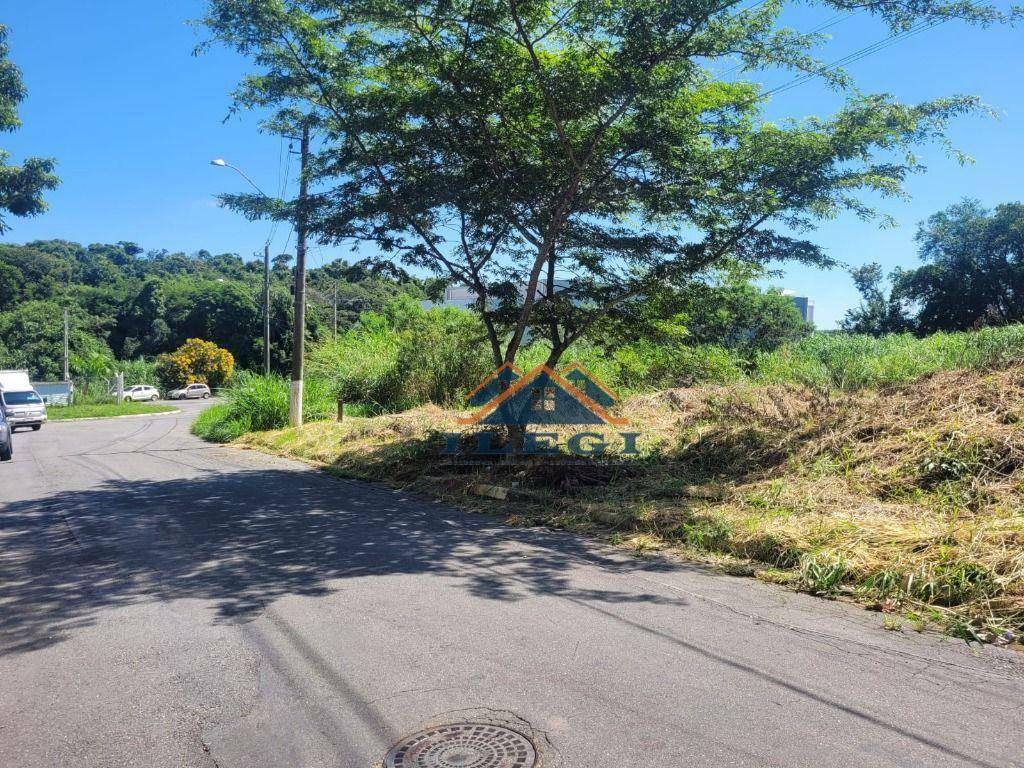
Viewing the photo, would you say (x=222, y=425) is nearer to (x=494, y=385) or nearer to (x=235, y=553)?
(x=494, y=385)

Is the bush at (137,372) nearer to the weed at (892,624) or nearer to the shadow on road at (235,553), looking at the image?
the shadow on road at (235,553)

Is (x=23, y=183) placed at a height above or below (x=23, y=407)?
above

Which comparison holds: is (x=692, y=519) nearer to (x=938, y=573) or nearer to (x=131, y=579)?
A: (x=938, y=573)

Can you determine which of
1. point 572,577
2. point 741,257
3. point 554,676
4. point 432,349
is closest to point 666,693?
point 554,676

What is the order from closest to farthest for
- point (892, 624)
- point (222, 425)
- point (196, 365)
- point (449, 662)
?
point (449, 662), point (892, 624), point (222, 425), point (196, 365)

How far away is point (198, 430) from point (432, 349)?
8.37 metres

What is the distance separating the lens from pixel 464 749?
3.10 metres

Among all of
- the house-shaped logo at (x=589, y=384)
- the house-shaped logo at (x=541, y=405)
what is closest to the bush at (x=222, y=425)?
the house-shaped logo at (x=541, y=405)

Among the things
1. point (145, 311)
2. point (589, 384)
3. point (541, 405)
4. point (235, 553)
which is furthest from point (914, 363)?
point (145, 311)

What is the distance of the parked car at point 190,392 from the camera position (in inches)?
2031

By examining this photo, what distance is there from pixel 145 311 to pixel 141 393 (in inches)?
686

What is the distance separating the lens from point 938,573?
5.16 metres

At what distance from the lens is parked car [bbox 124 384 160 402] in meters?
47.2

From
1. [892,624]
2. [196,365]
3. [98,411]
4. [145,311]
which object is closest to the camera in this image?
[892,624]
